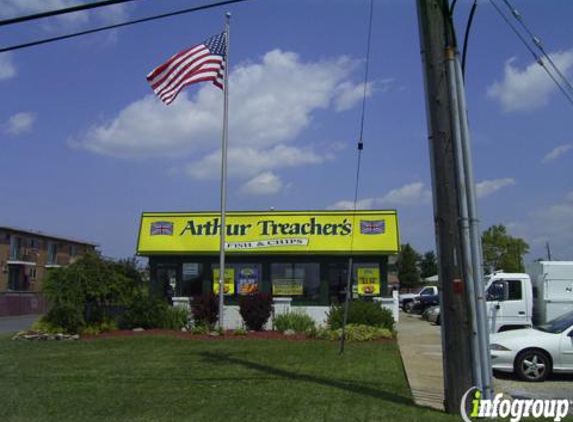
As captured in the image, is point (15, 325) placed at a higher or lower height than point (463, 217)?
lower

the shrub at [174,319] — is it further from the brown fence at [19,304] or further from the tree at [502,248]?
the tree at [502,248]

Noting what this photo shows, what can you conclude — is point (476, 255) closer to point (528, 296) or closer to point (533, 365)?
point (533, 365)

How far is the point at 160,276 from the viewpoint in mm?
25797

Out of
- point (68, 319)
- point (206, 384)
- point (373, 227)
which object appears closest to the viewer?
point (206, 384)

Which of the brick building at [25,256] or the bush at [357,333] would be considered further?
the brick building at [25,256]

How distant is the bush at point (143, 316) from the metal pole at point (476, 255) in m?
15.0

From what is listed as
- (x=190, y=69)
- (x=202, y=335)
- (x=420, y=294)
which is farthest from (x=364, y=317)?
(x=420, y=294)

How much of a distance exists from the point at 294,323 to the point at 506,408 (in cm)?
1249

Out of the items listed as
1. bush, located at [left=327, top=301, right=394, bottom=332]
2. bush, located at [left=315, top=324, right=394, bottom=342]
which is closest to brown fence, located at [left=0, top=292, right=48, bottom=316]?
bush, located at [left=327, top=301, right=394, bottom=332]

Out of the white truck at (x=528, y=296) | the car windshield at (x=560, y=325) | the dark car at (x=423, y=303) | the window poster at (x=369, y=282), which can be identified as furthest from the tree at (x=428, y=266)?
the car windshield at (x=560, y=325)

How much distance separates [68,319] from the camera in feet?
65.6

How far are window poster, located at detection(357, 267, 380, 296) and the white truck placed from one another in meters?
5.44

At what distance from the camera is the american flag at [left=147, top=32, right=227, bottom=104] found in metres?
18.0

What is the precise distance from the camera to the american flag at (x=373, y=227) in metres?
23.8
